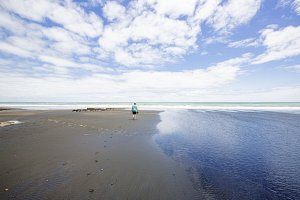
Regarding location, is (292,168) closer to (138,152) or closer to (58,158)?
(138,152)

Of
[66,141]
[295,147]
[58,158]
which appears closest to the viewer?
[58,158]

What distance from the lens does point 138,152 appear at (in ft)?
33.1

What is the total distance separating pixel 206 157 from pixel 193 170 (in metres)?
1.97

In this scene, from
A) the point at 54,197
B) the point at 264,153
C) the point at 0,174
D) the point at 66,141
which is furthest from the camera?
the point at 66,141

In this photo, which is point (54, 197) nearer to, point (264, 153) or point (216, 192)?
point (216, 192)

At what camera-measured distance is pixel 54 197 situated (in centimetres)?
536

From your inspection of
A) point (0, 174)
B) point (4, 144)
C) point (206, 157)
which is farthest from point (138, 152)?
point (4, 144)

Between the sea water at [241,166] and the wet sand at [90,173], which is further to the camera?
the sea water at [241,166]

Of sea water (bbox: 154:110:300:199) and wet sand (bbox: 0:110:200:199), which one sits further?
sea water (bbox: 154:110:300:199)

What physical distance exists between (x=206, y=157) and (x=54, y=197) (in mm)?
6378

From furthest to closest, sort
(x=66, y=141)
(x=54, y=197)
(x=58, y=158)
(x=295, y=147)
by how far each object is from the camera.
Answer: (x=66, y=141) → (x=295, y=147) → (x=58, y=158) → (x=54, y=197)

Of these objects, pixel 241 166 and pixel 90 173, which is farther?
pixel 241 166

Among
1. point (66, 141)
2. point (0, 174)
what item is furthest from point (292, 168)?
point (66, 141)

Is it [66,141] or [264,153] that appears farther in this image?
[66,141]
